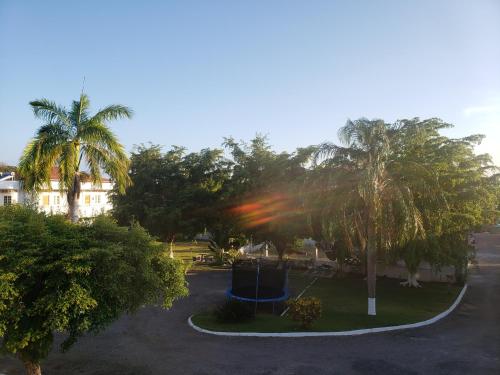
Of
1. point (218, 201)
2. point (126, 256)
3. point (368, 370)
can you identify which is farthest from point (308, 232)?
point (126, 256)

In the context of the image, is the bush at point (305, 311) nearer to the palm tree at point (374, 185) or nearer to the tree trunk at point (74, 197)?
the palm tree at point (374, 185)

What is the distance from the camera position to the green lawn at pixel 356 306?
18266mm

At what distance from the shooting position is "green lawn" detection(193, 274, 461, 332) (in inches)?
719

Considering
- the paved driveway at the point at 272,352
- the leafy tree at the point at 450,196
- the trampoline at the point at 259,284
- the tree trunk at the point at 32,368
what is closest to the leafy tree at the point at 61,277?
the tree trunk at the point at 32,368

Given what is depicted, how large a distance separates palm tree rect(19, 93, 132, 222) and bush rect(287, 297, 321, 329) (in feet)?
29.0

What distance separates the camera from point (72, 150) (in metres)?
17.0

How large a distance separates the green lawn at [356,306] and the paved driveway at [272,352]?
1.16 meters

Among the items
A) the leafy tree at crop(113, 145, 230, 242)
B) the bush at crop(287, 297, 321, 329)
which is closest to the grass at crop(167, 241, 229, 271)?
the leafy tree at crop(113, 145, 230, 242)

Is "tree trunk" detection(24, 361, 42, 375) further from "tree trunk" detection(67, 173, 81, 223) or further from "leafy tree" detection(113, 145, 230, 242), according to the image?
"leafy tree" detection(113, 145, 230, 242)

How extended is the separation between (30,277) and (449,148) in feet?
72.6

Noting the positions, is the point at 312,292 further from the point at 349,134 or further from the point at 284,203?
the point at 349,134

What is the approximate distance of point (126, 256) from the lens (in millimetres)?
10891

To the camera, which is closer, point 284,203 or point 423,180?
point 423,180

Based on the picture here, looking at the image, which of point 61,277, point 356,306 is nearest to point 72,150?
point 61,277
